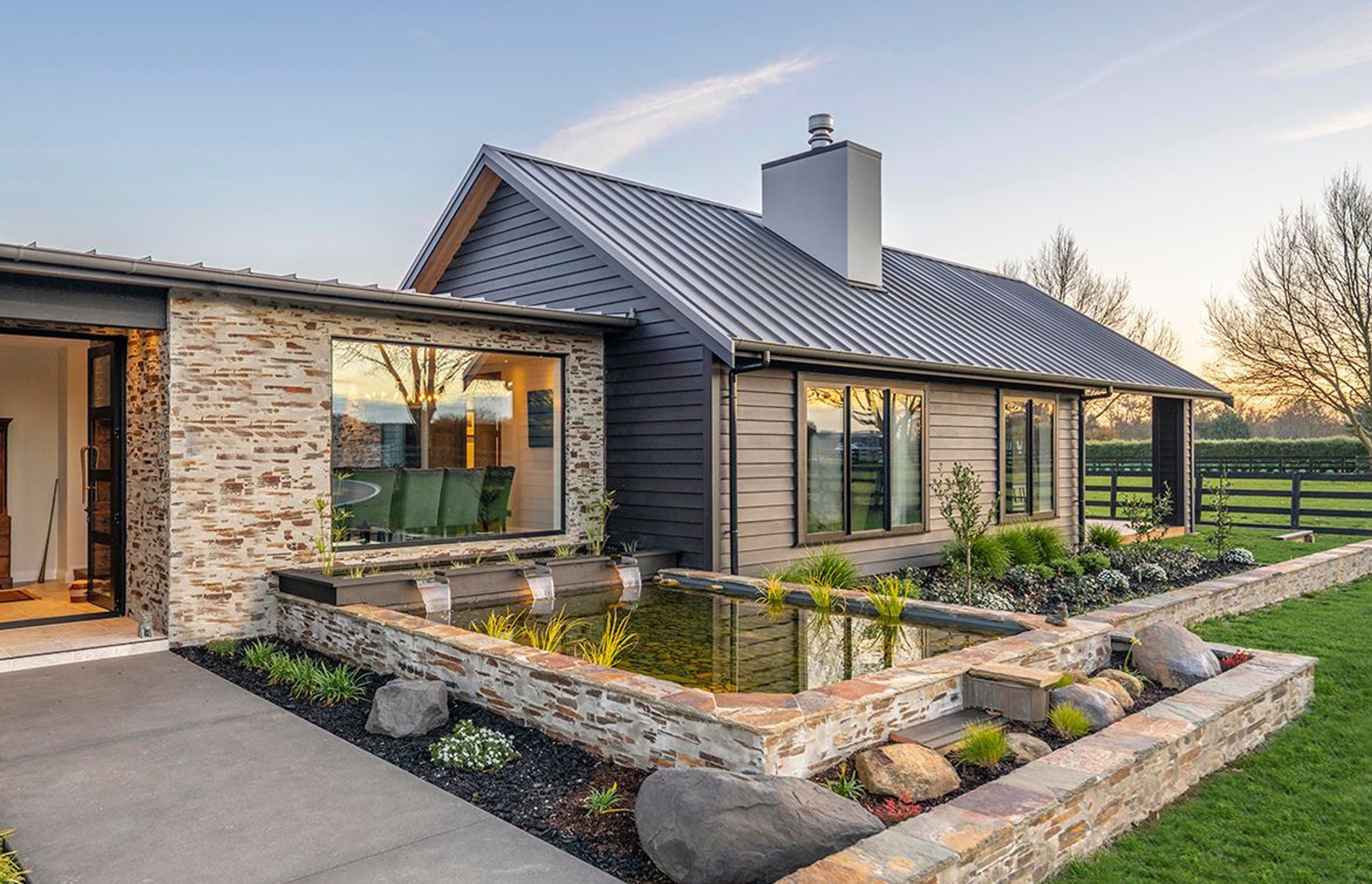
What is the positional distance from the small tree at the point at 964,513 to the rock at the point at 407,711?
16.9 ft

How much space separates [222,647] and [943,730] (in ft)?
17.1

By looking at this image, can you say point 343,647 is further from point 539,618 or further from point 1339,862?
point 1339,862

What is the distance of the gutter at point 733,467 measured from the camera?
8.27m

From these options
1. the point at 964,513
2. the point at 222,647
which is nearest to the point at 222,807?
the point at 222,647

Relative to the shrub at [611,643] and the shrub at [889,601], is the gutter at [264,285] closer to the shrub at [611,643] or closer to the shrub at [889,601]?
the shrub at [611,643]

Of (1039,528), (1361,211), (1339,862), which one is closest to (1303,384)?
(1361,211)

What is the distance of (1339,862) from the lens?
3477 mm

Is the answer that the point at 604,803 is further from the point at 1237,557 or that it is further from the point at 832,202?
the point at 1237,557

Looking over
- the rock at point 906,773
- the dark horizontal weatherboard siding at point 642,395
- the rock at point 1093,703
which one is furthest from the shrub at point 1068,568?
the rock at point 906,773

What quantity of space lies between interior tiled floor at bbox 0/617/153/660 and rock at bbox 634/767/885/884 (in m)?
5.27

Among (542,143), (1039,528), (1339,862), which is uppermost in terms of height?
(542,143)

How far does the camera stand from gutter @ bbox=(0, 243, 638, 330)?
5.70 m

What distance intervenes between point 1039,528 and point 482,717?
27.9ft

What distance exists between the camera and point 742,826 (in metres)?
3.04
